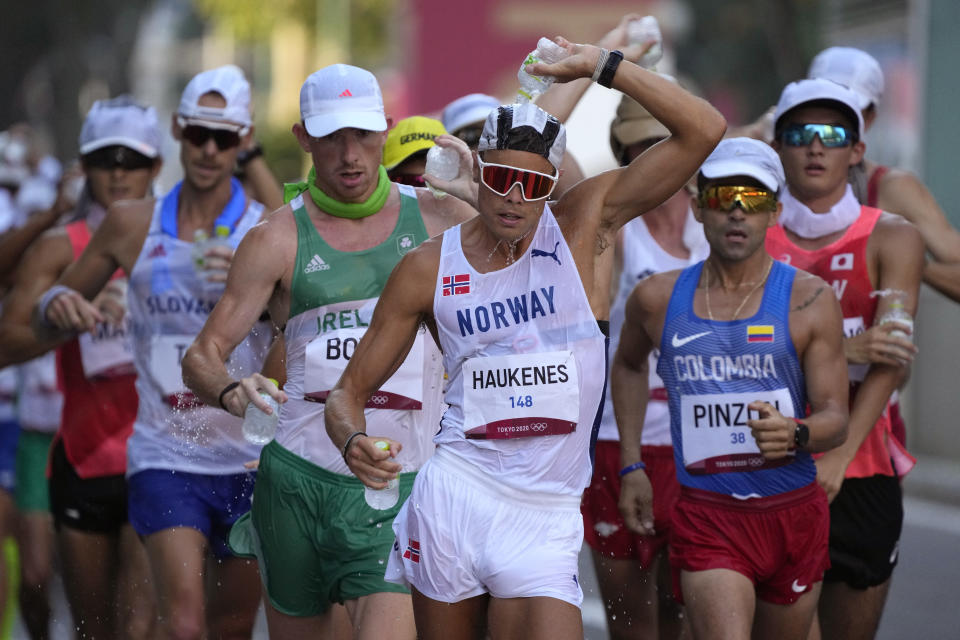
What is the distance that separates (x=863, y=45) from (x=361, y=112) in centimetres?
1613

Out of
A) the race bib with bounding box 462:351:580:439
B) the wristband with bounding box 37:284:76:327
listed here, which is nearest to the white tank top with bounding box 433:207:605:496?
the race bib with bounding box 462:351:580:439

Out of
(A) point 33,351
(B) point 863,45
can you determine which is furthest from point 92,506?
(B) point 863,45

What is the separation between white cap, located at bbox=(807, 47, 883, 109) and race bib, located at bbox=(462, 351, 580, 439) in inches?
137

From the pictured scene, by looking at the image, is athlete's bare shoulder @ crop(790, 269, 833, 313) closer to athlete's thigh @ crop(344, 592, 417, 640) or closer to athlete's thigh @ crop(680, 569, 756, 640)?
athlete's thigh @ crop(680, 569, 756, 640)

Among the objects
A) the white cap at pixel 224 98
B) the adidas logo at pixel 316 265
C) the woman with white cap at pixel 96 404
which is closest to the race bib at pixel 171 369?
the woman with white cap at pixel 96 404

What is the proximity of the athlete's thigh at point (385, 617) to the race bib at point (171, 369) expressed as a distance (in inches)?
67.7

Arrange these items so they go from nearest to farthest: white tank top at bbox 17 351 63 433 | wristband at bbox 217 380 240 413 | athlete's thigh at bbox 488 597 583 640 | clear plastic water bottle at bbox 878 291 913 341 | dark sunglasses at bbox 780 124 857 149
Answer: athlete's thigh at bbox 488 597 583 640, wristband at bbox 217 380 240 413, clear plastic water bottle at bbox 878 291 913 341, dark sunglasses at bbox 780 124 857 149, white tank top at bbox 17 351 63 433

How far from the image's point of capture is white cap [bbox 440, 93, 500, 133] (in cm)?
823

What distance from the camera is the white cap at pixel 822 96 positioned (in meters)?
7.07

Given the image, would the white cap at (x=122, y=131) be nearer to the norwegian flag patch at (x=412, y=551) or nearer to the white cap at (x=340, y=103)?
the white cap at (x=340, y=103)

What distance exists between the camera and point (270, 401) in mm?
5395

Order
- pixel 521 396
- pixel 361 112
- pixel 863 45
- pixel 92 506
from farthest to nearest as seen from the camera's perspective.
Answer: pixel 863 45
pixel 92 506
pixel 361 112
pixel 521 396

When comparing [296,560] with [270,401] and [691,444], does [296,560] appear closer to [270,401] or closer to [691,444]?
[270,401]

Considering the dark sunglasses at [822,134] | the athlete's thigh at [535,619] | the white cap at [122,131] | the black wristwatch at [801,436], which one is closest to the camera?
the athlete's thigh at [535,619]
